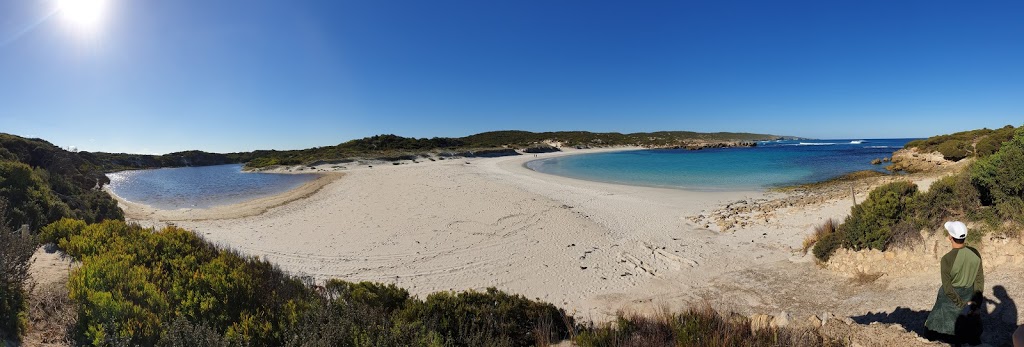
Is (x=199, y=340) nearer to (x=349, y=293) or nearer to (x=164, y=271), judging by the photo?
(x=349, y=293)

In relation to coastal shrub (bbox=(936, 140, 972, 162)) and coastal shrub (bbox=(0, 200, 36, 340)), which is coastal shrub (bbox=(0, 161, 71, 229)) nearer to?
coastal shrub (bbox=(0, 200, 36, 340))

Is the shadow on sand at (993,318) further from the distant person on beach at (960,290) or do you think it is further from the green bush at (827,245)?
the green bush at (827,245)

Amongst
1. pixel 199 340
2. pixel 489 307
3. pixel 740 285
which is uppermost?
pixel 199 340

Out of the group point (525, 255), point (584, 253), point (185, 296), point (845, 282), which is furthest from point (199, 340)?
point (845, 282)

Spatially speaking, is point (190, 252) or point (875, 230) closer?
point (190, 252)

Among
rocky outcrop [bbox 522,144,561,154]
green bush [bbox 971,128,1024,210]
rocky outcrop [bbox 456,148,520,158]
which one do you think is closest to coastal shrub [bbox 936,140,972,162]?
green bush [bbox 971,128,1024,210]

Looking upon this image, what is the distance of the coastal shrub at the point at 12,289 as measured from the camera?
122 inches

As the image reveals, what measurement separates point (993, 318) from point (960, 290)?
1432mm

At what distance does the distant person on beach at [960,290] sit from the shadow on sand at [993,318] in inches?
11.8

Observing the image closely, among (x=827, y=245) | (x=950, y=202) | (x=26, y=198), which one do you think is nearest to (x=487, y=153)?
(x=26, y=198)

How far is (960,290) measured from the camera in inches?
154

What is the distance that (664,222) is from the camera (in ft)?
42.7

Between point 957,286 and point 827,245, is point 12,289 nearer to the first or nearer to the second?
point 957,286

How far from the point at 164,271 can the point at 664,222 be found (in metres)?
12.5
